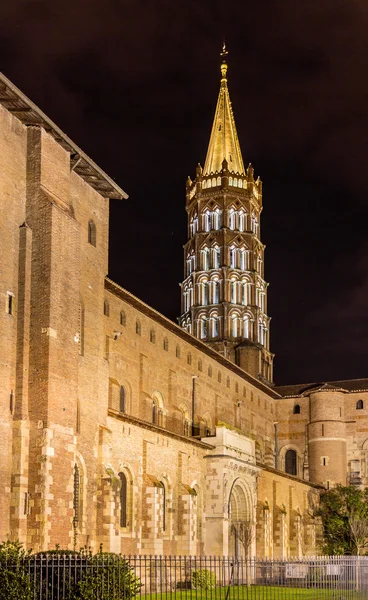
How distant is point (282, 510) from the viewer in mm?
57719

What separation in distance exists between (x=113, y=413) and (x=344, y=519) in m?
34.2

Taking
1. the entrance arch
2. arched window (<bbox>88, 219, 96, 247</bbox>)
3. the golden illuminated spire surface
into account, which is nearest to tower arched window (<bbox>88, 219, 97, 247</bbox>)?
arched window (<bbox>88, 219, 96, 247</bbox>)

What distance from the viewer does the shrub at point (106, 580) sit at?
19.1m

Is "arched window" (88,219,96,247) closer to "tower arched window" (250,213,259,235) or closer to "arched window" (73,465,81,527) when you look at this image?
"arched window" (73,465,81,527)

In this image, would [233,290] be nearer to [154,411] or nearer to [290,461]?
[290,461]

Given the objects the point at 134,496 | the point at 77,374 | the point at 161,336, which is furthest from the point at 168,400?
the point at 77,374

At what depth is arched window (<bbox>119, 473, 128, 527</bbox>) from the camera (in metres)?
36.3

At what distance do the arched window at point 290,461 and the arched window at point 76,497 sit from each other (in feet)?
140

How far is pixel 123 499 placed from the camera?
120 feet

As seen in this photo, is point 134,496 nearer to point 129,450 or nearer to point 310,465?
point 129,450

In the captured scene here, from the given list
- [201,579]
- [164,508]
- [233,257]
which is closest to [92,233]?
[164,508]

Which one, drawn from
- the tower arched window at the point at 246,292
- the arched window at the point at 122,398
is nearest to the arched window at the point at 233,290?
the tower arched window at the point at 246,292

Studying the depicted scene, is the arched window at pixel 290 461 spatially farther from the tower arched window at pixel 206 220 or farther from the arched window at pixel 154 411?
the tower arched window at pixel 206 220

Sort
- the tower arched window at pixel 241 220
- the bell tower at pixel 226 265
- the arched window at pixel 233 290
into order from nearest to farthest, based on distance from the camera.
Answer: the bell tower at pixel 226 265 < the arched window at pixel 233 290 < the tower arched window at pixel 241 220
